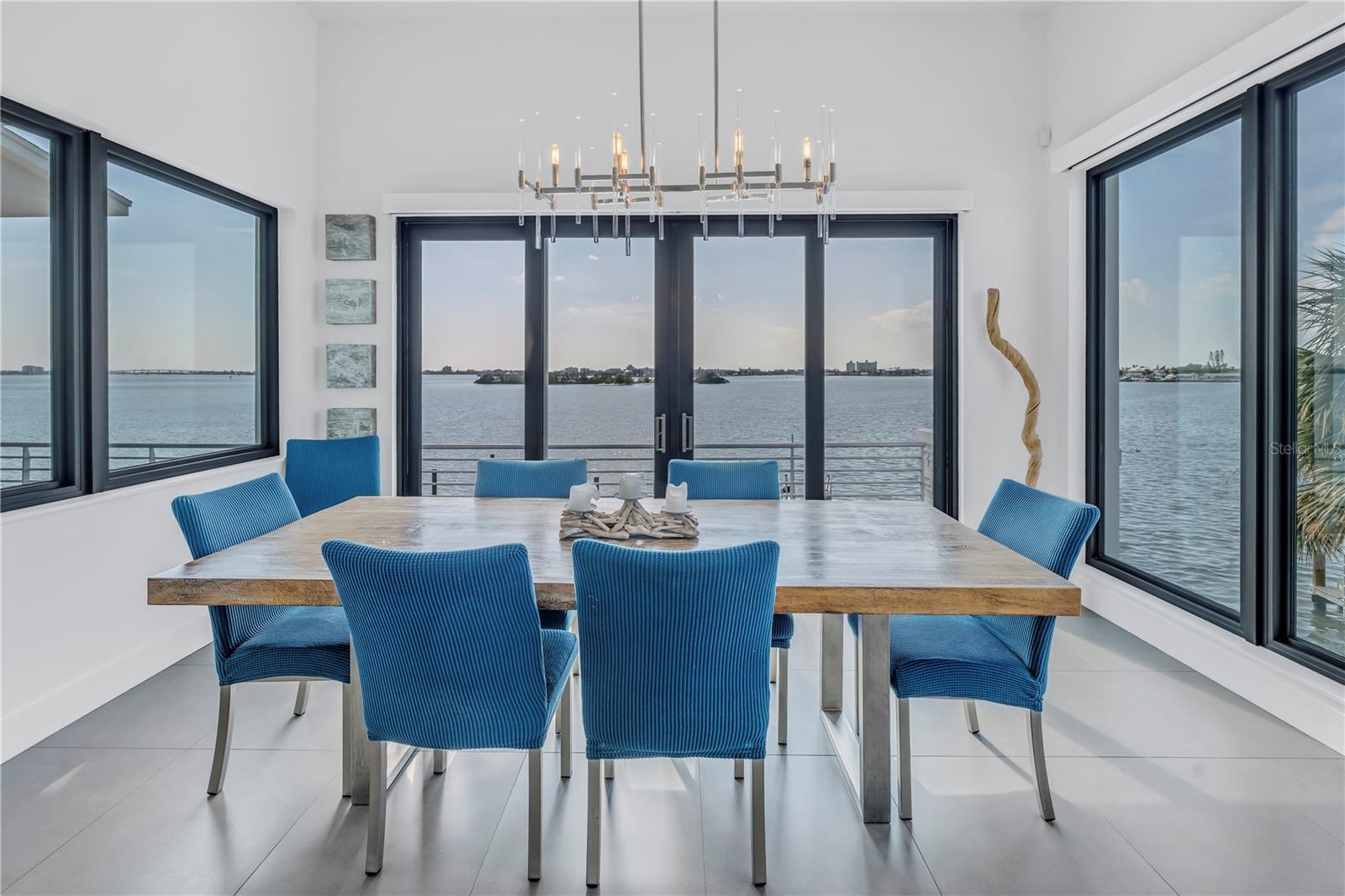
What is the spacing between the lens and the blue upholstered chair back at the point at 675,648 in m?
1.52

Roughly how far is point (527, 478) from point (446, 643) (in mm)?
1615

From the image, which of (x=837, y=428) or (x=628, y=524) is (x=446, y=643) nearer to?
(x=628, y=524)

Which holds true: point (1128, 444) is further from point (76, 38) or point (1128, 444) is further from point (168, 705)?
point (76, 38)

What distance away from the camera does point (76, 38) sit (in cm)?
260

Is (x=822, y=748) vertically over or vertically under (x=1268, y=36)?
under

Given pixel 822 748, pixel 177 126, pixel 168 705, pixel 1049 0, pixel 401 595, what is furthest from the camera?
pixel 1049 0

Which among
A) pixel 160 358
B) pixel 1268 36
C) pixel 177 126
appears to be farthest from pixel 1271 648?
pixel 177 126

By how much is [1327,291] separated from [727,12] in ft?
10.4

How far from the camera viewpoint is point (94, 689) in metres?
2.70

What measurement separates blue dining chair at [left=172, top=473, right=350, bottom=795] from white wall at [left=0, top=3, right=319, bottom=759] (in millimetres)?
825

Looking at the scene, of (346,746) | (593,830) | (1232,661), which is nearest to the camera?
(593,830)

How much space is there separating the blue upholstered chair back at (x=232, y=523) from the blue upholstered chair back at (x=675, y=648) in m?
1.13

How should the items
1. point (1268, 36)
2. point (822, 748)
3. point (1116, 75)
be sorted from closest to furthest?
point (822, 748), point (1268, 36), point (1116, 75)

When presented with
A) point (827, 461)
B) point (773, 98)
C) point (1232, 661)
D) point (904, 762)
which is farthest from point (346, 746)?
point (773, 98)
